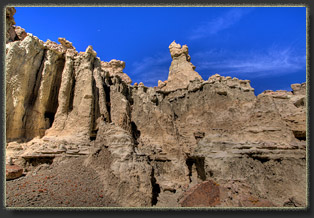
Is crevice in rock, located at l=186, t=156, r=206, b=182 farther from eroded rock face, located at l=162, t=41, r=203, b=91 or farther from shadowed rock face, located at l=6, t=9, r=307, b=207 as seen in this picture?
eroded rock face, located at l=162, t=41, r=203, b=91

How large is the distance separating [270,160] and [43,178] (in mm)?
13345

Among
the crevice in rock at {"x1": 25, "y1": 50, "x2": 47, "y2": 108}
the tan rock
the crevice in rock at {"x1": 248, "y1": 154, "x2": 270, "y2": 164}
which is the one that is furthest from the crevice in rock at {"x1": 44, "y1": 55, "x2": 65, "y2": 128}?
the tan rock

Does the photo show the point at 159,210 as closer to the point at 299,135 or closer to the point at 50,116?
Answer: the point at 50,116

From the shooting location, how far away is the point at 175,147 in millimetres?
16438

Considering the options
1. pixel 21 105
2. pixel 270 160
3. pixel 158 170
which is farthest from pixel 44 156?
pixel 270 160

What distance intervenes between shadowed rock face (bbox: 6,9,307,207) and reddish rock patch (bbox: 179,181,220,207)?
53 mm

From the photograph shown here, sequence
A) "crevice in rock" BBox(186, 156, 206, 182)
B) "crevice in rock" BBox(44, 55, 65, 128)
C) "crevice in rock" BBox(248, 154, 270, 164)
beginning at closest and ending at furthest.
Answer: "crevice in rock" BBox(44, 55, 65, 128), "crevice in rock" BBox(248, 154, 270, 164), "crevice in rock" BBox(186, 156, 206, 182)

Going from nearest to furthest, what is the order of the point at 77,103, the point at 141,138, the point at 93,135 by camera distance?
the point at 93,135, the point at 77,103, the point at 141,138

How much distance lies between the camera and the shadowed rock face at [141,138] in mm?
9242

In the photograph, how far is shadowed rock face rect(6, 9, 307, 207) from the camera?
924cm

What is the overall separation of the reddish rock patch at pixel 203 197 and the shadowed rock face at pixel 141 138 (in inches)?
2.1

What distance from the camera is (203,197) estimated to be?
905cm

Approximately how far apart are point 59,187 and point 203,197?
6603 mm

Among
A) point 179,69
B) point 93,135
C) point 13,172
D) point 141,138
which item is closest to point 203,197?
point 93,135
